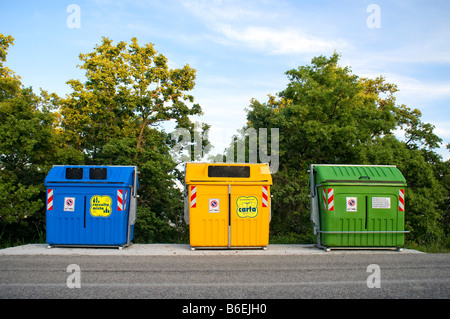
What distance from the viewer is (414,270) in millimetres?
6445

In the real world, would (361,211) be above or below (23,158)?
below

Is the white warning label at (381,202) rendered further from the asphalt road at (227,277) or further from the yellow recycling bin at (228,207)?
the yellow recycling bin at (228,207)

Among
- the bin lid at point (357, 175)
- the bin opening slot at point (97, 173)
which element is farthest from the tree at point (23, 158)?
the bin lid at point (357, 175)

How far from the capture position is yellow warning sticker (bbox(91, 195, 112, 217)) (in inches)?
366

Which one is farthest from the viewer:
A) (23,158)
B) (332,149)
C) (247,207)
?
(332,149)

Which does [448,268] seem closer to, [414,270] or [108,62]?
[414,270]

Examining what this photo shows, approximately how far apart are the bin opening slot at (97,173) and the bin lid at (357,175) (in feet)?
15.9

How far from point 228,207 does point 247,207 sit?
0.43m

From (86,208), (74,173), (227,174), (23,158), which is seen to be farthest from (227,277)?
(23,158)

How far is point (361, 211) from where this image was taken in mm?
9258

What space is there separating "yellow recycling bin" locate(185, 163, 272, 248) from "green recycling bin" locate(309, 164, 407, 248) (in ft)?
4.46

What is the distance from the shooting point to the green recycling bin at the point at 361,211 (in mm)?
9219

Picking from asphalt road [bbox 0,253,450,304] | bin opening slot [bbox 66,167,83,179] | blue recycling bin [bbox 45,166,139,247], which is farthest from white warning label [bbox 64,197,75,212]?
asphalt road [bbox 0,253,450,304]

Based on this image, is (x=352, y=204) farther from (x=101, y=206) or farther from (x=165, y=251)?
(x=101, y=206)
